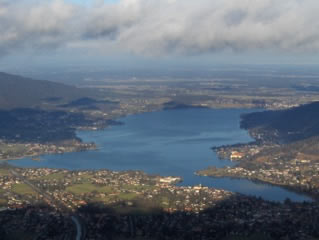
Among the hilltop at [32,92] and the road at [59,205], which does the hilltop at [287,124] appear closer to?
the road at [59,205]

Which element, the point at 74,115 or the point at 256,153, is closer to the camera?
the point at 256,153

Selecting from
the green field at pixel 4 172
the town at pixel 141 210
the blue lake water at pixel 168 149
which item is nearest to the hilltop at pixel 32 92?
the blue lake water at pixel 168 149

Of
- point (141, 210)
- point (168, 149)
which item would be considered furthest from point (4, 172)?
point (168, 149)

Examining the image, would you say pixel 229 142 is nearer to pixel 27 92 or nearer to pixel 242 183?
pixel 242 183

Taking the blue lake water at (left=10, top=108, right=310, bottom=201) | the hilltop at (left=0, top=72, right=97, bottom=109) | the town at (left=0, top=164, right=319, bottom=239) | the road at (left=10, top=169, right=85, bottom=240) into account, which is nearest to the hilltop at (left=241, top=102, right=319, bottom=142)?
the blue lake water at (left=10, top=108, right=310, bottom=201)

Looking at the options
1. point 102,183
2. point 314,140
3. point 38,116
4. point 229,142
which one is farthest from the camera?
point 38,116

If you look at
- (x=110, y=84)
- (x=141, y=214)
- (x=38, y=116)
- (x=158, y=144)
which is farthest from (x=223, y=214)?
(x=110, y=84)
